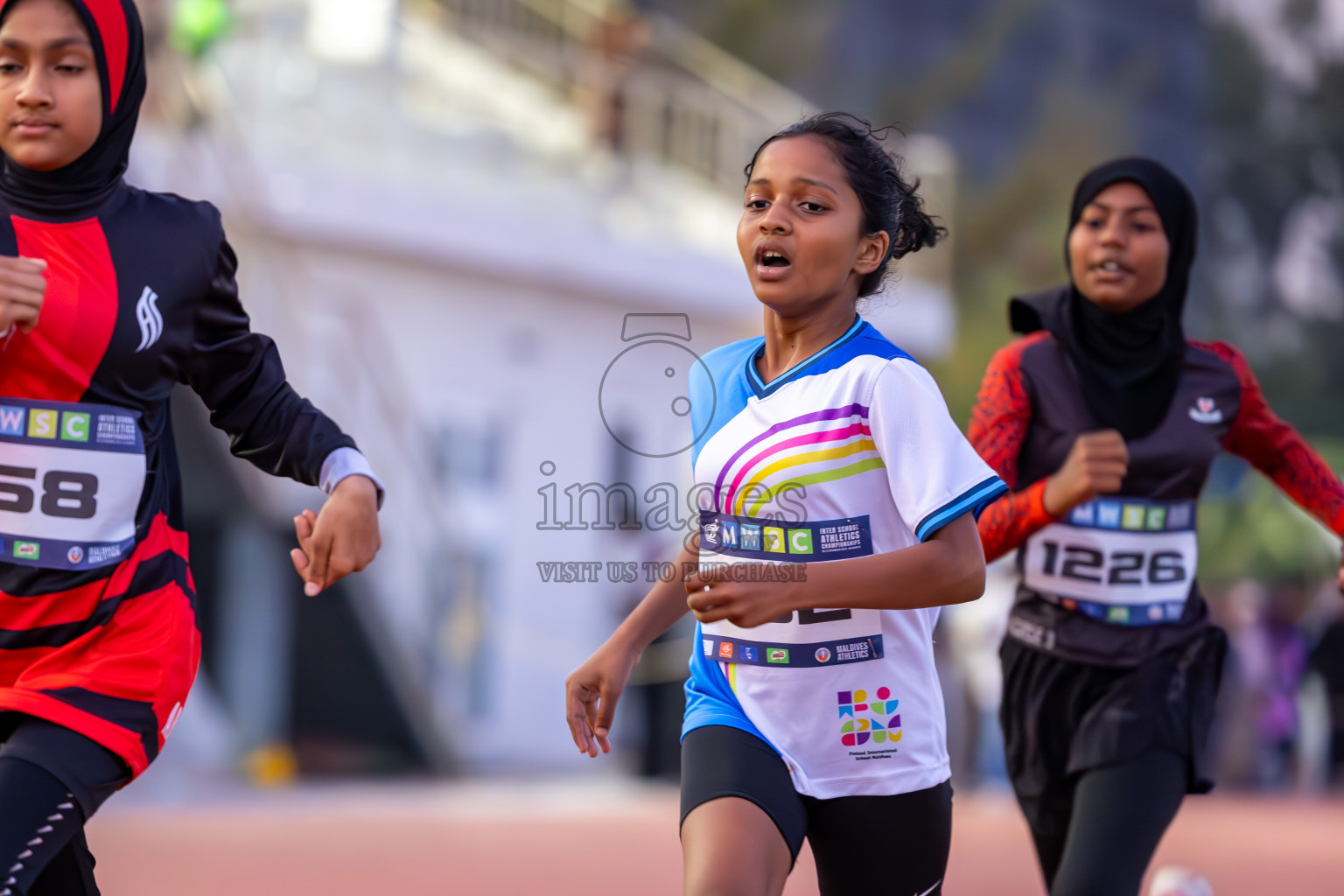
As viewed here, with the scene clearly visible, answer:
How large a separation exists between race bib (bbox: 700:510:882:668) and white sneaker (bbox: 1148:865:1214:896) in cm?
178

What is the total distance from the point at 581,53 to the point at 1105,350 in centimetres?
1832

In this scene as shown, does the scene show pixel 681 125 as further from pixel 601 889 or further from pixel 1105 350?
pixel 1105 350

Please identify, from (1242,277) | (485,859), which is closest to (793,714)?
(485,859)

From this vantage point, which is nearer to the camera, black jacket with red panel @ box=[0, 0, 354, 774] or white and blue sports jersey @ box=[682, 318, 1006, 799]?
black jacket with red panel @ box=[0, 0, 354, 774]

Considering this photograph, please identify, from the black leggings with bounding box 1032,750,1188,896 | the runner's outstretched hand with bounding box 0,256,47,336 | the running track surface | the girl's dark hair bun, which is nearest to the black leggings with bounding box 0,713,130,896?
the runner's outstretched hand with bounding box 0,256,47,336

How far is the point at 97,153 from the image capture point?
340 cm

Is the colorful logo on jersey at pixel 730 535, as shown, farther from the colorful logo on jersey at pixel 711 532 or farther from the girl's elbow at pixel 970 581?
the girl's elbow at pixel 970 581

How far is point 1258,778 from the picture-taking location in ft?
58.9

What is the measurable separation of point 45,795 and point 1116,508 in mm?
2791

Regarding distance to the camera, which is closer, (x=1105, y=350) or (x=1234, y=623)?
(x=1105, y=350)

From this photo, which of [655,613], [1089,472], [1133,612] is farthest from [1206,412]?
Answer: [655,613]

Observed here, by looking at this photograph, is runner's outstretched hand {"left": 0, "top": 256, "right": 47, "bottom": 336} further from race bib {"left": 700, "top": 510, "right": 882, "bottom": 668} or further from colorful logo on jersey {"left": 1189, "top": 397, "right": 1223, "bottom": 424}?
colorful logo on jersey {"left": 1189, "top": 397, "right": 1223, "bottom": 424}

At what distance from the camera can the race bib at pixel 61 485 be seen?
325 cm

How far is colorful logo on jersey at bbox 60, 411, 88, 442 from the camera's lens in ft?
10.8
